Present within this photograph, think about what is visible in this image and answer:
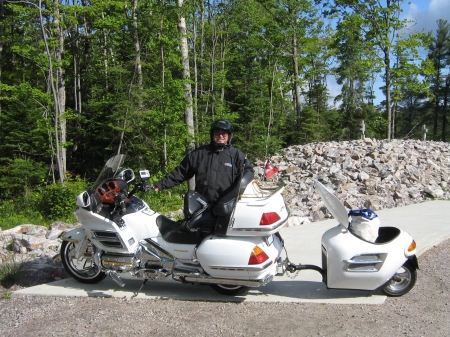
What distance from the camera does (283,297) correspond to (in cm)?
488

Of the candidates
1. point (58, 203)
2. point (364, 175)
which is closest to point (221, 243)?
point (364, 175)

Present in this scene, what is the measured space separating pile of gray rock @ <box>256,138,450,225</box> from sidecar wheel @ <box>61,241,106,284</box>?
4590 millimetres

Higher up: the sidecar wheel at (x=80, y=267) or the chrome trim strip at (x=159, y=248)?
the chrome trim strip at (x=159, y=248)

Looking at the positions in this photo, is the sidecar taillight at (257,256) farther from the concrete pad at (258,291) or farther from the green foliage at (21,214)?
the green foliage at (21,214)

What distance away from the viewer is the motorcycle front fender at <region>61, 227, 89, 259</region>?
536cm

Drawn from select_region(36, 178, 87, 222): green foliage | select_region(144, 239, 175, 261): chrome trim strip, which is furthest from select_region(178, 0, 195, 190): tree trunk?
select_region(144, 239, 175, 261): chrome trim strip

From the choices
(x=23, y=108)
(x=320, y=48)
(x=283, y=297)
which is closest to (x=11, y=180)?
(x=23, y=108)

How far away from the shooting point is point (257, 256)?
449cm

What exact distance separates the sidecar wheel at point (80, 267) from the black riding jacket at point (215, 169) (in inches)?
49.7

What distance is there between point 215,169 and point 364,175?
9.97m

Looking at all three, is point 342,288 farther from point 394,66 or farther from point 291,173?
point 394,66

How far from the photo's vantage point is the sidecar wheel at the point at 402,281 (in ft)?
15.8

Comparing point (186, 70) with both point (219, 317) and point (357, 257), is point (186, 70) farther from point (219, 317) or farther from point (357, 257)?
point (219, 317)

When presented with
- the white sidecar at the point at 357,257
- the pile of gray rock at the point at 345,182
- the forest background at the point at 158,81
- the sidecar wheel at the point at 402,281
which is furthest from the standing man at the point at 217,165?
the forest background at the point at 158,81
